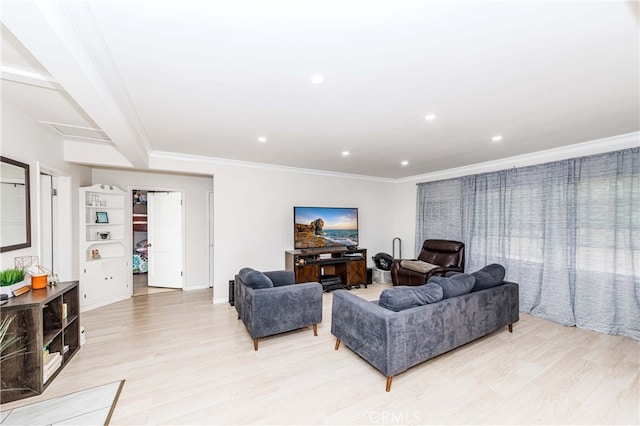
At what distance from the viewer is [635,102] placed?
86.3 inches

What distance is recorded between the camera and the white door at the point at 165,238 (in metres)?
4.96

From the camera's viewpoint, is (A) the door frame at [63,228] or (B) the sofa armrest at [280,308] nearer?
(B) the sofa armrest at [280,308]

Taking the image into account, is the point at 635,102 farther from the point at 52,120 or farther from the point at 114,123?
the point at 52,120

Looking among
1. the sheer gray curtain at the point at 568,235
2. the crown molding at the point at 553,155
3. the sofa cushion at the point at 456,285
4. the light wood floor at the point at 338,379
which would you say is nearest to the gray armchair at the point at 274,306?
the light wood floor at the point at 338,379

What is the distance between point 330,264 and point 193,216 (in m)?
2.81

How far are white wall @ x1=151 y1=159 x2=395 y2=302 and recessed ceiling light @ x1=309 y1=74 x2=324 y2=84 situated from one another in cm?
291

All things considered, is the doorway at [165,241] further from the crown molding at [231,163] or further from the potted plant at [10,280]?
the potted plant at [10,280]

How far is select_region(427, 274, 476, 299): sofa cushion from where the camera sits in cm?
249

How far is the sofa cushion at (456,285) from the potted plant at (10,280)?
3.71 m

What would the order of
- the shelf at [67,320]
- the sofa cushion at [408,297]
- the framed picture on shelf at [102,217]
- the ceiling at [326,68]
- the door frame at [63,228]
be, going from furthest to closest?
1. the framed picture on shelf at [102,217]
2. the door frame at [63,228]
3. the shelf at [67,320]
4. the sofa cushion at [408,297]
5. the ceiling at [326,68]

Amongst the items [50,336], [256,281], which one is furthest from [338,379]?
[50,336]

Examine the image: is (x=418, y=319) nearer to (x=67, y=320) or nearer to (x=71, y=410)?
(x=71, y=410)

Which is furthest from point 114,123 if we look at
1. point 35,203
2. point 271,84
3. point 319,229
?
point 319,229

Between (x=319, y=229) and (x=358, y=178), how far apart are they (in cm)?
158
